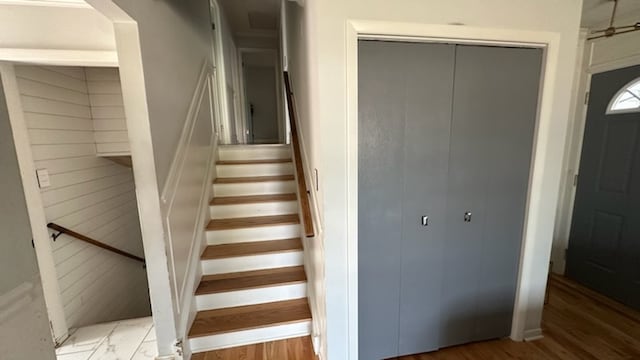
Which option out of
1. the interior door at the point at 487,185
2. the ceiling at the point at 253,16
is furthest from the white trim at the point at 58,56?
the ceiling at the point at 253,16

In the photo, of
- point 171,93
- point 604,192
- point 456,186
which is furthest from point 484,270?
point 171,93

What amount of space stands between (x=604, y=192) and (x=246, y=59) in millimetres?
6022

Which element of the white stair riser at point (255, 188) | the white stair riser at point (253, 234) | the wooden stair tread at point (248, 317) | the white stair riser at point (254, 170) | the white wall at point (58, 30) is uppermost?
the white wall at point (58, 30)

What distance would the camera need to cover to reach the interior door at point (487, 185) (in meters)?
1.64

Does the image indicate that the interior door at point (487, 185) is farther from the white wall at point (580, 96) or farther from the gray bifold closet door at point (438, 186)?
the white wall at point (580, 96)

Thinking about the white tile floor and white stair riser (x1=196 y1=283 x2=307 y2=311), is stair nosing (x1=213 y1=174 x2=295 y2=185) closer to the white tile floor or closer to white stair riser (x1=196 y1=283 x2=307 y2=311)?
white stair riser (x1=196 y1=283 x2=307 y2=311)

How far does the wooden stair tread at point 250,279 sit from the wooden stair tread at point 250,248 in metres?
0.16

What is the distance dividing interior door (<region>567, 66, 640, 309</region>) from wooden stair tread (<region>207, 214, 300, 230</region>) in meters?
2.71

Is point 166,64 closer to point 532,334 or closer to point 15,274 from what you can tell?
point 15,274

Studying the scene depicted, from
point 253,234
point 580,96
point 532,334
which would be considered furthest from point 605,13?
point 253,234

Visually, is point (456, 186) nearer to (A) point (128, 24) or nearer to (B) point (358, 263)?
(B) point (358, 263)

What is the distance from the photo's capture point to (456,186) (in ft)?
5.59

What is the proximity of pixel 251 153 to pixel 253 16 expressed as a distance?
7.43 feet

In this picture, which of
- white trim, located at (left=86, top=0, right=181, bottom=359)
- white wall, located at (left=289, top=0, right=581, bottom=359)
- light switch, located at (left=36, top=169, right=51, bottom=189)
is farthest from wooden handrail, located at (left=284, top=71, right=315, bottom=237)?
light switch, located at (left=36, top=169, right=51, bottom=189)
